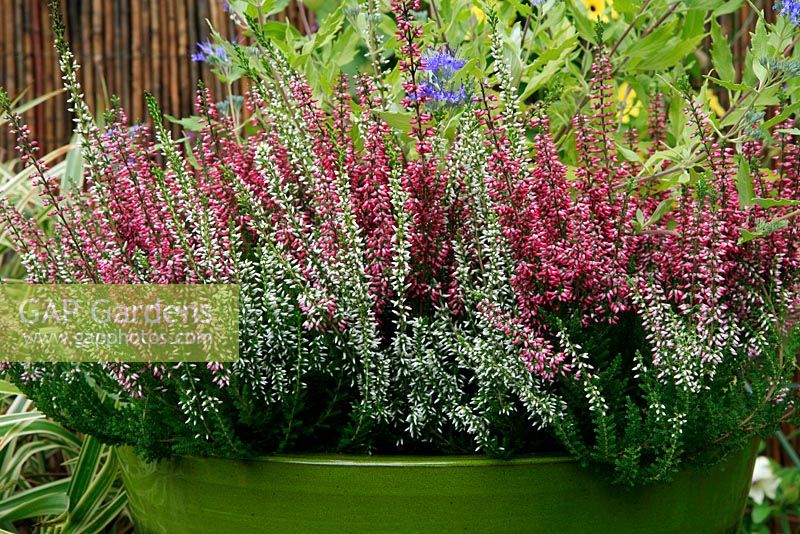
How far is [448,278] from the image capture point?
838mm

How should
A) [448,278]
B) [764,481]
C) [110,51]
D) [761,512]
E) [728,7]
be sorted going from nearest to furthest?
[448,278]
[728,7]
[761,512]
[764,481]
[110,51]

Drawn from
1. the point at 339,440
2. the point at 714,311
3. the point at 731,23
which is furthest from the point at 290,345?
the point at 731,23

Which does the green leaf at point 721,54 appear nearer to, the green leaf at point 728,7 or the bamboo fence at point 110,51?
the green leaf at point 728,7

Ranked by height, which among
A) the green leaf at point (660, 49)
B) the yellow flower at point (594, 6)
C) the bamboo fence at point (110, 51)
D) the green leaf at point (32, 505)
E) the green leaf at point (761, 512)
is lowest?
the green leaf at point (761, 512)

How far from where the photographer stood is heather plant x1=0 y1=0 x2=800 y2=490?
29.6 inches

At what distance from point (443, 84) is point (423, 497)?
36cm

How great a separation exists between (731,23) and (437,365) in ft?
7.05

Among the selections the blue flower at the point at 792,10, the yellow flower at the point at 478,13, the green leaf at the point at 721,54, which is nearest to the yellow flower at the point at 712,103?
the green leaf at the point at 721,54

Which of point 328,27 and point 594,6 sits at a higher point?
point 594,6

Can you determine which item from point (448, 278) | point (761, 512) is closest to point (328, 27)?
point (448, 278)

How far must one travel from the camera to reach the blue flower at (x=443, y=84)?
770 mm

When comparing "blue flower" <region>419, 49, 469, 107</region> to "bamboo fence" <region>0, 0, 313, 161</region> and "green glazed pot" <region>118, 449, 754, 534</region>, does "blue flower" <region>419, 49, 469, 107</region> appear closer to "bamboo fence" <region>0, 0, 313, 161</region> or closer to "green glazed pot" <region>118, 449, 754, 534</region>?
"green glazed pot" <region>118, 449, 754, 534</region>

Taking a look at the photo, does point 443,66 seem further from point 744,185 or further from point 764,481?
point 764,481

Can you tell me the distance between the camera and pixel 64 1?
108 inches
